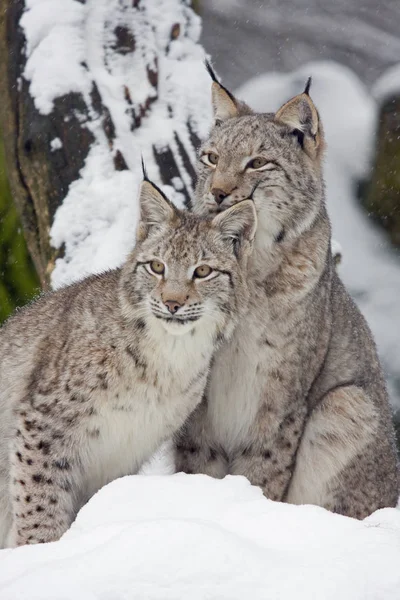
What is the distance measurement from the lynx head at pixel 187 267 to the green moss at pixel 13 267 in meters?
4.14

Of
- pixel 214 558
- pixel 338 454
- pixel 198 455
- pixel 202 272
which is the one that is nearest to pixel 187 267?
pixel 202 272

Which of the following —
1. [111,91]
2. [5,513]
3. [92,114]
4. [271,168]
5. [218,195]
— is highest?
[111,91]

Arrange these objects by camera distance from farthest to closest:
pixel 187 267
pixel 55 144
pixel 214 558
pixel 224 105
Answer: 1. pixel 55 144
2. pixel 224 105
3. pixel 187 267
4. pixel 214 558

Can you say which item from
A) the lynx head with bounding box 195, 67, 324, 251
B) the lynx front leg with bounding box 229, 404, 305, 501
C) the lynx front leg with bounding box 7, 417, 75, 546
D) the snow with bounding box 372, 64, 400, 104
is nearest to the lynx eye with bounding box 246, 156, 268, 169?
the lynx head with bounding box 195, 67, 324, 251

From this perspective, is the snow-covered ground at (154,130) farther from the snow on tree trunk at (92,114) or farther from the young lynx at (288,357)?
the young lynx at (288,357)

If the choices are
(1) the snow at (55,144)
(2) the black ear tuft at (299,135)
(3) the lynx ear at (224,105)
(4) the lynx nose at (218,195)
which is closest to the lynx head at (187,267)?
(4) the lynx nose at (218,195)

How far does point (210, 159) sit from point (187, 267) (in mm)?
845

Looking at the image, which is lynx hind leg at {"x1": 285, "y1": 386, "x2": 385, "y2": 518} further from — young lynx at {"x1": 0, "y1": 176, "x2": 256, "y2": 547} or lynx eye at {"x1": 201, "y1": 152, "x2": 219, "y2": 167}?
lynx eye at {"x1": 201, "y1": 152, "x2": 219, "y2": 167}

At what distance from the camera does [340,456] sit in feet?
17.7

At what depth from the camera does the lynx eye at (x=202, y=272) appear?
Result: 14.7 feet

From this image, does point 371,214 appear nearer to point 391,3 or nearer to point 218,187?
point 391,3

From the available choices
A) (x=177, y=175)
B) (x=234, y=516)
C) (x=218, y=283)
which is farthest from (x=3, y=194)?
(x=234, y=516)

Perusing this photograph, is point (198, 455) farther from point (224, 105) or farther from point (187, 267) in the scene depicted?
point (224, 105)

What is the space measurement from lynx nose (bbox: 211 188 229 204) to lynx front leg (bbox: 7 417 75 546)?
142 cm
